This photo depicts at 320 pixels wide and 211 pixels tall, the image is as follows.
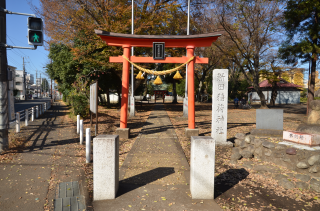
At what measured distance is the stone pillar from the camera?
8219mm

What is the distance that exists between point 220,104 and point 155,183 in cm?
453

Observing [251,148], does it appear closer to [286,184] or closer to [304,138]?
[304,138]

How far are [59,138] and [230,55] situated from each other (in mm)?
19438

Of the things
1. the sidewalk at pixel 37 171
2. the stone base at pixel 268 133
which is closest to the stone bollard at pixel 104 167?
the sidewalk at pixel 37 171

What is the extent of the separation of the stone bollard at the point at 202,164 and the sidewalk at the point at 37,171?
2.45 meters

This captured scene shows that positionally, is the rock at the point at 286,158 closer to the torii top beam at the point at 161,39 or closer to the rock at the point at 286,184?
the rock at the point at 286,184

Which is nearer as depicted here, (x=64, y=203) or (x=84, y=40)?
(x=64, y=203)

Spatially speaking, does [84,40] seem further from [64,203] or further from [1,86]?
[64,203]

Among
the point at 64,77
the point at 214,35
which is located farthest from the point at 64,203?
the point at 64,77

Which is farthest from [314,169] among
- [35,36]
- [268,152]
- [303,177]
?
[35,36]

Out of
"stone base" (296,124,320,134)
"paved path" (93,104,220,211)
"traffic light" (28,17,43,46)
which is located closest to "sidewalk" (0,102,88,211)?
"paved path" (93,104,220,211)

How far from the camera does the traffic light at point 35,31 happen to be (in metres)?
6.66

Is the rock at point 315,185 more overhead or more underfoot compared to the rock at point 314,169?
more underfoot

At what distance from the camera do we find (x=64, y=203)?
4.12 m
